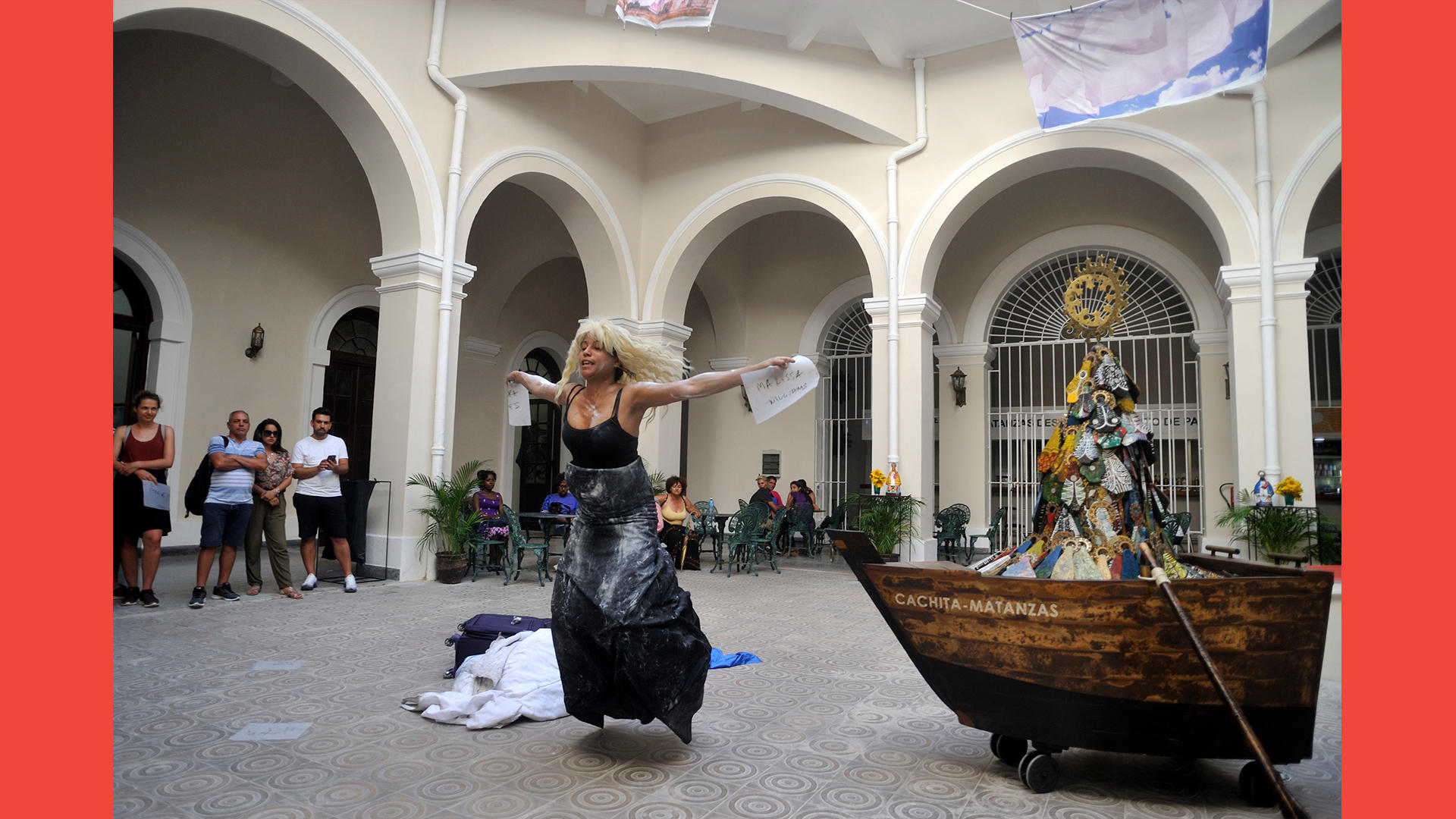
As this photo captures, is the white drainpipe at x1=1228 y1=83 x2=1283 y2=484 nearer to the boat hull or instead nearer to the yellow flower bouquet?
the yellow flower bouquet

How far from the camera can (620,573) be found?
320cm

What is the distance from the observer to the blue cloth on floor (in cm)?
485

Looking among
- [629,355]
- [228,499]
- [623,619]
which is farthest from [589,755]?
[228,499]

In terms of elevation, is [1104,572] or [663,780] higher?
[1104,572]

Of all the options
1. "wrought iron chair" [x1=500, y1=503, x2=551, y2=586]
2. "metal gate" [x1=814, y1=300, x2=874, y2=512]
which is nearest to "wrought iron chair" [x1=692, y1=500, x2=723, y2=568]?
"wrought iron chair" [x1=500, y1=503, x2=551, y2=586]

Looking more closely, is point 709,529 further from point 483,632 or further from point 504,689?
point 504,689

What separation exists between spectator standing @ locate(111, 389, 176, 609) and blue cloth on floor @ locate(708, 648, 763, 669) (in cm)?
425

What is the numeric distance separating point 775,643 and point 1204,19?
697cm

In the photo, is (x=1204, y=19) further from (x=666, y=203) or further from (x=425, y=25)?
(x=425, y=25)

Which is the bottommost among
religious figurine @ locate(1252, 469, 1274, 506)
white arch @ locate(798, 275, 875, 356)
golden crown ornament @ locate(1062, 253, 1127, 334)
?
religious figurine @ locate(1252, 469, 1274, 506)

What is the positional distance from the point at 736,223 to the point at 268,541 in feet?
23.0

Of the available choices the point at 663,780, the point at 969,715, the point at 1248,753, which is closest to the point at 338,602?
the point at 663,780

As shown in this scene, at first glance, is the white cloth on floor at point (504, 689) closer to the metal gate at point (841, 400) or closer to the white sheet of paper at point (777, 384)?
the white sheet of paper at point (777, 384)

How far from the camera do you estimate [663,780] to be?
2.97 m
